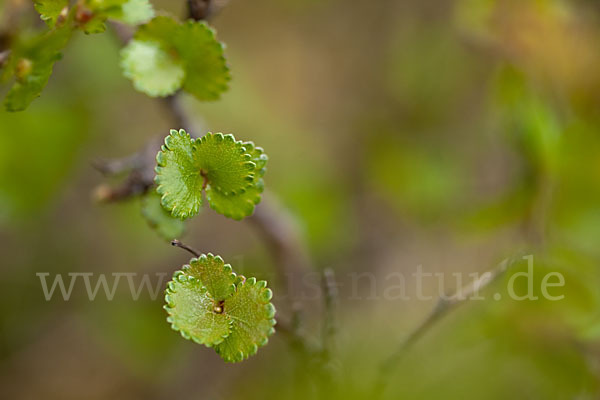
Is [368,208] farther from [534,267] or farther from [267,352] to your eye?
[534,267]

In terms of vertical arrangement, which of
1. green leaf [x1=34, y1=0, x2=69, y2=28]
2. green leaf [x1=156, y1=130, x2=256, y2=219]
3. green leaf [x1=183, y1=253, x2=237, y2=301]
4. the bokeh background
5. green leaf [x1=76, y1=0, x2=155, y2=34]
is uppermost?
green leaf [x1=76, y1=0, x2=155, y2=34]

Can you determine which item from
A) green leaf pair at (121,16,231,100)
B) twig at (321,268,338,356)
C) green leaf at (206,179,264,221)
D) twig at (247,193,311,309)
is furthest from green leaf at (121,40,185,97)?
twig at (247,193,311,309)

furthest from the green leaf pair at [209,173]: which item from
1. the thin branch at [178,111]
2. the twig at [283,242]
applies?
the twig at [283,242]

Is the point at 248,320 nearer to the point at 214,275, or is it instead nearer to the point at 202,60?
the point at 214,275

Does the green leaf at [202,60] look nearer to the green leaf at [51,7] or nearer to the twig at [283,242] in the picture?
the green leaf at [51,7]

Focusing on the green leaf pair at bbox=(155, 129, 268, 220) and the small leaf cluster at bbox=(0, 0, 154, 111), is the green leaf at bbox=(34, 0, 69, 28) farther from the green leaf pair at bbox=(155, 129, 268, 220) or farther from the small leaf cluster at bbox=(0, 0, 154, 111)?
the green leaf pair at bbox=(155, 129, 268, 220)

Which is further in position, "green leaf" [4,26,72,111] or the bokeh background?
the bokeh background

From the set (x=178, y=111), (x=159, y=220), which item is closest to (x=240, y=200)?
(x=159, y=220)
